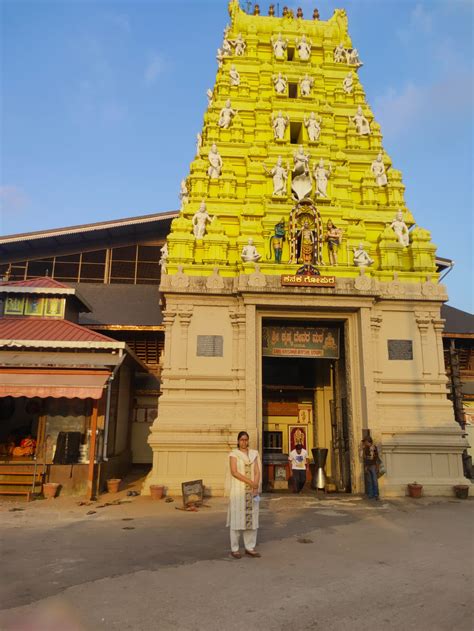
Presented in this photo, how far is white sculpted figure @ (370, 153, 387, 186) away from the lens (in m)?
18.2

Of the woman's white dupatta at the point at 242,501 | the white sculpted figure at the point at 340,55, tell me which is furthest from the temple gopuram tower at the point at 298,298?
the woman's white dupatta at the point at 242,501

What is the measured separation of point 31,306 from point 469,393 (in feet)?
58.3

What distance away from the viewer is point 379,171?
18.3 meters

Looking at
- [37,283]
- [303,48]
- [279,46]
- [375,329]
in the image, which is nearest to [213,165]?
[279,46]

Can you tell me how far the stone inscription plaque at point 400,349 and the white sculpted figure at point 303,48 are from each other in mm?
13238

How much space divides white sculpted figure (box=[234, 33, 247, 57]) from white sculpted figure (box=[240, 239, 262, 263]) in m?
10.1

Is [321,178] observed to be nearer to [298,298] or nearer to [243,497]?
[298,298]

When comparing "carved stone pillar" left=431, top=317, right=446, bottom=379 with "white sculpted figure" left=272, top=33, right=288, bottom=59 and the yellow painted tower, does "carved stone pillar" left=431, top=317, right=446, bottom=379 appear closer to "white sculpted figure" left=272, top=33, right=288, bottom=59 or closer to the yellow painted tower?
Result: the yellow painted tower

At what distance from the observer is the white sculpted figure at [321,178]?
17391 millimetres

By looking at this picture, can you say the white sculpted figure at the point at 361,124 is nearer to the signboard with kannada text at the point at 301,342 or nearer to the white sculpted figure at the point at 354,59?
the white sculpted figure at the point at 354,59

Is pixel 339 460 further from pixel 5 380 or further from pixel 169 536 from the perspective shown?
pixel 5 380

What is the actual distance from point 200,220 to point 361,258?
18.5ft

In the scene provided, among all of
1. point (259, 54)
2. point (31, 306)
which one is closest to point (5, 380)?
point (31, 306)

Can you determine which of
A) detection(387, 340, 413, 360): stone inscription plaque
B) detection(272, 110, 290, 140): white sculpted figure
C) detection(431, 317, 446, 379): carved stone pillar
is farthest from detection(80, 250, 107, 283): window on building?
detection(431, 317, 446, 379): carved stone pillar
